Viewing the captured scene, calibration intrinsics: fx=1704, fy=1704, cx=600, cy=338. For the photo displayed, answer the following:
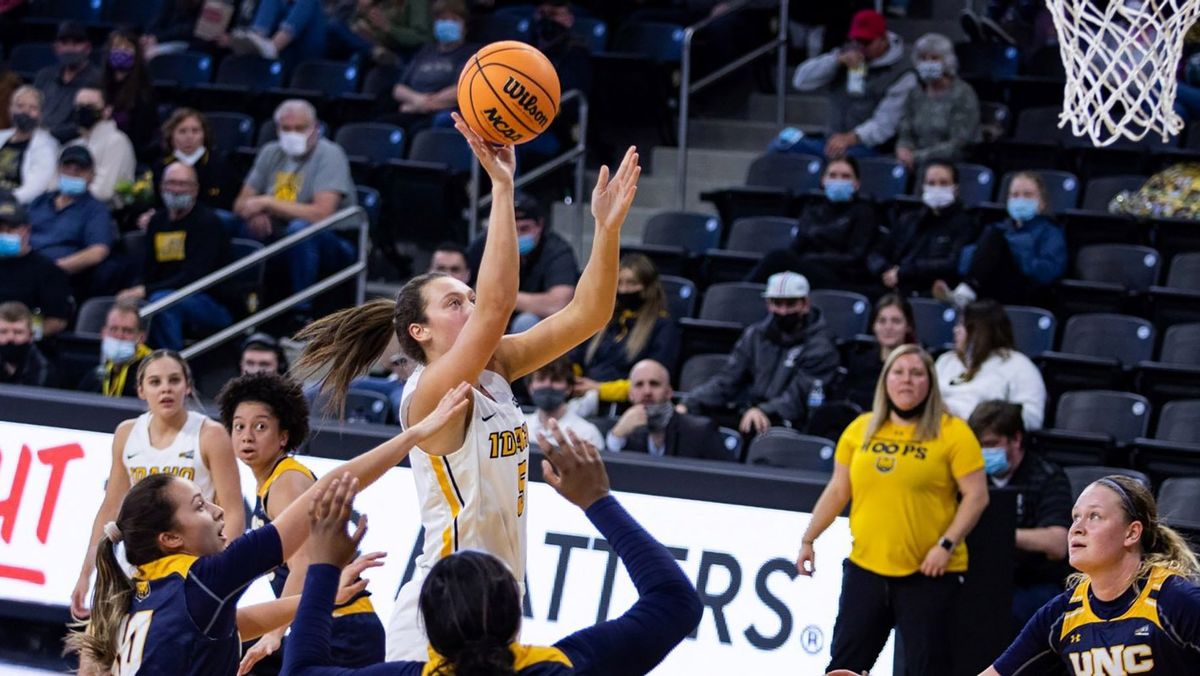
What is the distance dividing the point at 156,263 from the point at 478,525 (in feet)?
21.8

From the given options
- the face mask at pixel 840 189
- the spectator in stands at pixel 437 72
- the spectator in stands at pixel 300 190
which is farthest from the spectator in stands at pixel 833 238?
the spectator in stands at pixel 437 72

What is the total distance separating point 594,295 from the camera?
4.31m

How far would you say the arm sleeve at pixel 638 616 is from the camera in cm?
299

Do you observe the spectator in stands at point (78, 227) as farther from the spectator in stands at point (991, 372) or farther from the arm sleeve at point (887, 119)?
the spectator in stands at point (991, 372)

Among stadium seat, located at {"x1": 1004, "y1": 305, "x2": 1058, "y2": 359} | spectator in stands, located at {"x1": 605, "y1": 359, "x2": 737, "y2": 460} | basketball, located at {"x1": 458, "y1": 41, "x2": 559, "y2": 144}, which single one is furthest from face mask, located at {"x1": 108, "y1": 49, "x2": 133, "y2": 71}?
basketball, located at {"x1": 458, "y1": 41, "x2": 559, "y2": 144}

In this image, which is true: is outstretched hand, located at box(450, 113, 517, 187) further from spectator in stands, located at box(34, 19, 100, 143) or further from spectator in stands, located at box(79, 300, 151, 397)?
spectator in stands, located at box(34, 19, 100, 143)

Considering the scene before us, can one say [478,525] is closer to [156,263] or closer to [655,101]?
[156,263]

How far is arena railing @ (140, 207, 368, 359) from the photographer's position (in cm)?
981

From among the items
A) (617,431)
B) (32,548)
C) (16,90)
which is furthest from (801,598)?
(16,90)

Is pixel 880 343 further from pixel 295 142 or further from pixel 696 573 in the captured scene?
pixel 295 142

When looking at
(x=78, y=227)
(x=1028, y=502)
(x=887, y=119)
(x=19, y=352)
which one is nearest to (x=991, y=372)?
(x=1028, y=502)

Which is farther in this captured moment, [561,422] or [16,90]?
[16,90]

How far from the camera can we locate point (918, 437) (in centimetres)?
671

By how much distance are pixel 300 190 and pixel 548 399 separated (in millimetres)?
3222
